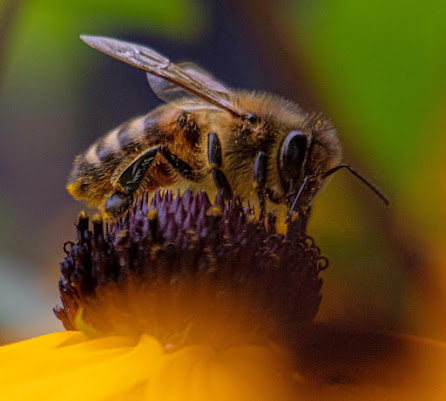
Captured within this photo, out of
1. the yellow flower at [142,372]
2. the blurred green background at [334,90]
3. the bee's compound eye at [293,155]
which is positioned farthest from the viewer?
the blurred green background at [334,90]

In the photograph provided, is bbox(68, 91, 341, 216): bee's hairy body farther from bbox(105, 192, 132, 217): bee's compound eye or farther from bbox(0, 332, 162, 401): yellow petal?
bbox(0, 332, 162, 401): yellow petal

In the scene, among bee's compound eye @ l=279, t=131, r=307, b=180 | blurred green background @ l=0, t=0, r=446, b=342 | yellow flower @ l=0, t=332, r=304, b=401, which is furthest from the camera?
blurred green background @ l=0, t=0, r=446, b=342

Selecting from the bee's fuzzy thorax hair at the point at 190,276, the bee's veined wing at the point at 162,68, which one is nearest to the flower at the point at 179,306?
the bee's fuzzy thorax hair at the point at 190,276

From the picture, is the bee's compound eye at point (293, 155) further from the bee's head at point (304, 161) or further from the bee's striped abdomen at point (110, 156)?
the bee's striped abdomen at point (110, 156)

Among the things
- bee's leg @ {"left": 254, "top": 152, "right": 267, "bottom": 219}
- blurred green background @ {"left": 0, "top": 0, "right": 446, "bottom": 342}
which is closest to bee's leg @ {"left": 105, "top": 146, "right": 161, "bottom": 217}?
bee's leg @ {"left": 254, "top": 152, "right": 267, "bottom": 219}

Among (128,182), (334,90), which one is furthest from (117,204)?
(334,90)

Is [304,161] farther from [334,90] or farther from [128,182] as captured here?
[334,90]

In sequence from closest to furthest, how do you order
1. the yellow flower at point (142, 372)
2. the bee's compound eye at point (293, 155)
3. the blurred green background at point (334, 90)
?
the yellow flower at point (142, 372), the bee's compound eye at point (293, 155), the blurred green background at point (334, 90)
